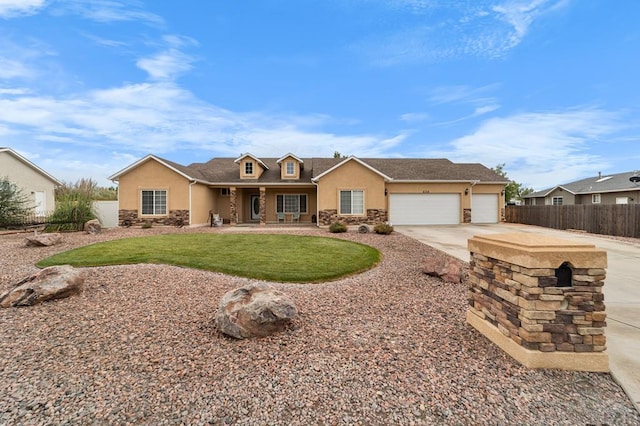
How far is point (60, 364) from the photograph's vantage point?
3.18 metres

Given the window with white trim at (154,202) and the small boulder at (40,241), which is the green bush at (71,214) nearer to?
the window with white trim at (154,202)

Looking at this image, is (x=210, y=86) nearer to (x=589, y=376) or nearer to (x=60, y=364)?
(x=60, y=364)

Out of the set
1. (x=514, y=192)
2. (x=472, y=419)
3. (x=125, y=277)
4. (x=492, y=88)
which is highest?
(x=492, y=88)

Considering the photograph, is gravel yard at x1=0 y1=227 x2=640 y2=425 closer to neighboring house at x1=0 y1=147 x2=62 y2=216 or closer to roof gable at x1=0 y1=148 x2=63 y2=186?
neighboring house at x1=0 y1=147 x2=62 y2=216

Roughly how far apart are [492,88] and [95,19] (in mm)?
19129

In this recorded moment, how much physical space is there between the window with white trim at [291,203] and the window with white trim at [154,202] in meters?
7.50

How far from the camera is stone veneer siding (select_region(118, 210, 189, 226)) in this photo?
684 inches

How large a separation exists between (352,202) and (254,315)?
14.3m

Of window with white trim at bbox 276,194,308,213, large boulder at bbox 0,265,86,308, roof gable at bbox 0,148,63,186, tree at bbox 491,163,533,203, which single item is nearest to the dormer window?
window with white trim at bbox 276,194,308,213

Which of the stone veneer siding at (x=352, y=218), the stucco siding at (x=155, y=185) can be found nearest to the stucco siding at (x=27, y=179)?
the stucco siding at (x=155, y=185)

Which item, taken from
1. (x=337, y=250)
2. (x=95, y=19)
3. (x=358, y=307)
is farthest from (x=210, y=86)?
(x=358, y=307)

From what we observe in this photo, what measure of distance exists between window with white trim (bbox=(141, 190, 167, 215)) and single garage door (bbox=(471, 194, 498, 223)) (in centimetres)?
2133

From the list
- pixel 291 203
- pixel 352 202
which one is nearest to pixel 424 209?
pixel 352 202

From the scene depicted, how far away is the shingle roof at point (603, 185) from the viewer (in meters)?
22.1
